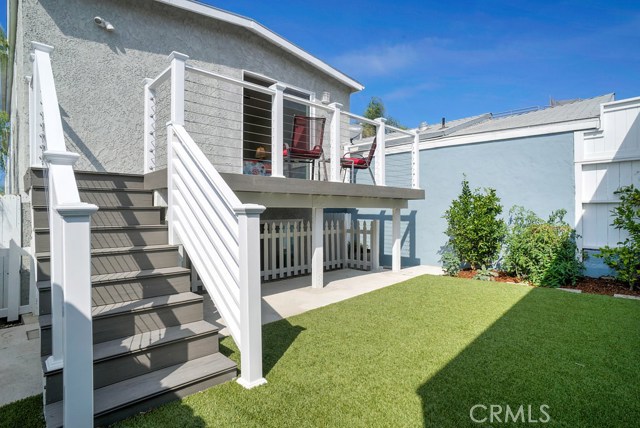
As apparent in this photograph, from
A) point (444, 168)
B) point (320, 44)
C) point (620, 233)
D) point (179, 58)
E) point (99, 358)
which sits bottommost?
point (99, 358)

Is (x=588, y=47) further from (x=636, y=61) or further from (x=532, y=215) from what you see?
(x=532, y=215)

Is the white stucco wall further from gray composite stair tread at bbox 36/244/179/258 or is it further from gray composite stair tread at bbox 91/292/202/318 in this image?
gray composite stair tread at bbox 91/292/202/318

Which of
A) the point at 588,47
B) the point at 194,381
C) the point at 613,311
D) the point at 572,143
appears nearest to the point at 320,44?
the point at 588,47

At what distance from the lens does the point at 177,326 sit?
3.05 meters

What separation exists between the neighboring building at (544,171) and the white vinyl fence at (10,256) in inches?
310

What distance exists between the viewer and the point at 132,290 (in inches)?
122

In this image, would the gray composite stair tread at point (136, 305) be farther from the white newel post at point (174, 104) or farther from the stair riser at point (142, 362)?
the white newel post at point (174, 104)

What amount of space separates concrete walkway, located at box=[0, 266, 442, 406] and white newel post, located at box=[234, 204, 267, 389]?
4.48ft

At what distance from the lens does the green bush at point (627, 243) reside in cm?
587

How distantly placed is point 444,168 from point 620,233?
3621mm

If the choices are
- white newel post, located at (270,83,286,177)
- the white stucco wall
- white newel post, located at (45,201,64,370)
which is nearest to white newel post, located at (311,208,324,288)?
white newel post, located at (270,83,286,177)

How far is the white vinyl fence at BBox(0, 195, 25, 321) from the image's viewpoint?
177 inches

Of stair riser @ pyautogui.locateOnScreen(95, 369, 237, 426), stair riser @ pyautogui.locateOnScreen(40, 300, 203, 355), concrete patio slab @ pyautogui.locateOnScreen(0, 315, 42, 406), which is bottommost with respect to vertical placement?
concrete patio slab @ pyautogui.locateOnScreen(0, 315, 42, 406)

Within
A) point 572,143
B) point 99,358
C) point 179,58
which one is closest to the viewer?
point 99,358
